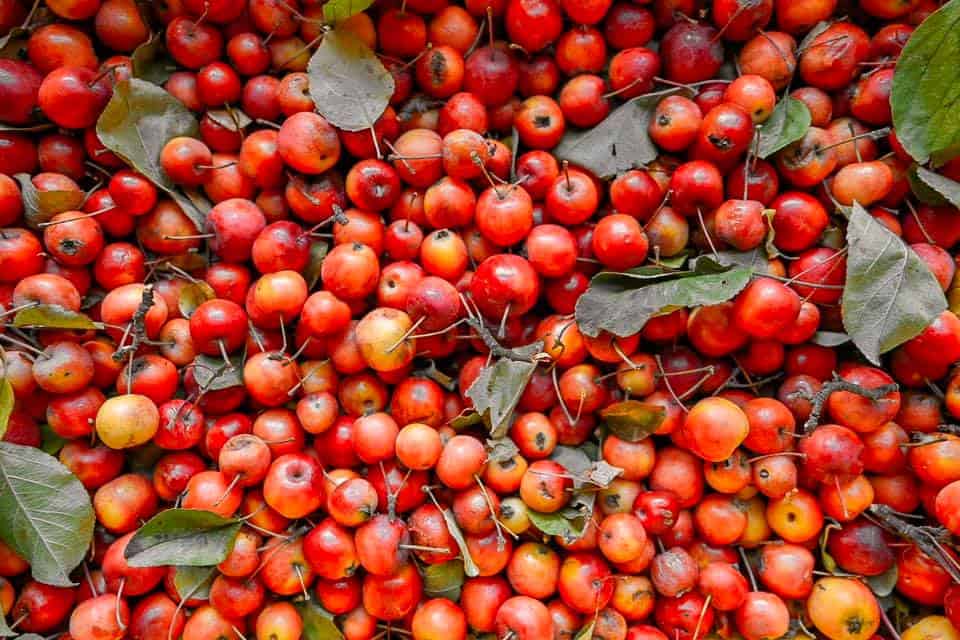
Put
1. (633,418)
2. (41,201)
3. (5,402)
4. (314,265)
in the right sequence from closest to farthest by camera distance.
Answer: (5,402) < (633,418) < (41,201) < (314,265)

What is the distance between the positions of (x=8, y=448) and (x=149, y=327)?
0.48m

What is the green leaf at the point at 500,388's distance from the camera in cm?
175

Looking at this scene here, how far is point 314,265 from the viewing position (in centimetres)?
200

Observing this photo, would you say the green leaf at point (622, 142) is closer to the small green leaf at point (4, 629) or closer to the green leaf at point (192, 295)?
the green leaf at point (192, 295)

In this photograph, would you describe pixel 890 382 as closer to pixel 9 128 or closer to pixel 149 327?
pixel 149 327

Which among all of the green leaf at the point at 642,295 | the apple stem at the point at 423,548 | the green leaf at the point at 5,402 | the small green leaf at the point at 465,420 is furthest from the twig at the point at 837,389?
the green leaf at the point at 5,402

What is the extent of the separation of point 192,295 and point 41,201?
500mm

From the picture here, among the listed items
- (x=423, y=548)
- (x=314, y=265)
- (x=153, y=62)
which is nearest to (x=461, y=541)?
(x=423, y=548)

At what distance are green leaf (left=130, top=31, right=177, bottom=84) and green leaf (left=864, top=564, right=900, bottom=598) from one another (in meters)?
2.61

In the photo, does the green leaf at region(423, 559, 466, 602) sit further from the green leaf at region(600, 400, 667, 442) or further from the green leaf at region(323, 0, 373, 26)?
the green leaf at region(323, 0, 373, 26)

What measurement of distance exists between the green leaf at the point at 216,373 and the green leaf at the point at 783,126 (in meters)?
1.63

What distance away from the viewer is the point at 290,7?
2008mm

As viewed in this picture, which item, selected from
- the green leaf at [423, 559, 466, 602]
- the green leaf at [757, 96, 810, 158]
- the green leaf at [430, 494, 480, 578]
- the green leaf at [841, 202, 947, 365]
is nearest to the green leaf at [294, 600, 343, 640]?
the green leaf at [423, 559, 466, 602]

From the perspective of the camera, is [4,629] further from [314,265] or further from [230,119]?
[230,119]
